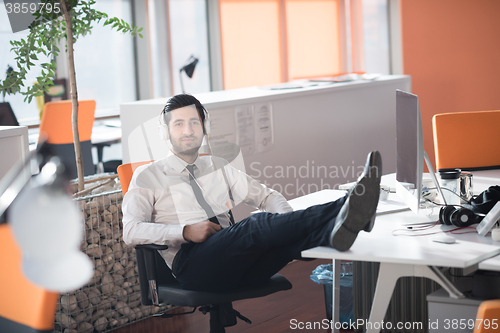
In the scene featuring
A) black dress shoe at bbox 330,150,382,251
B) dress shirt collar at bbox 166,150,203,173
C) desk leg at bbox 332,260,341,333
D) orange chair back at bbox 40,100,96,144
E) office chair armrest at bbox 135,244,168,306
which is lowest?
Answer: desk leg at bbox 332,260,341,333

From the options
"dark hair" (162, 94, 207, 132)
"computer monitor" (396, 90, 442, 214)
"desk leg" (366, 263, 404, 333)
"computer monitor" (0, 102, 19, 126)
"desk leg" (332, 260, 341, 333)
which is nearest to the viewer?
"desk leg" (366, 263, 404, 333)

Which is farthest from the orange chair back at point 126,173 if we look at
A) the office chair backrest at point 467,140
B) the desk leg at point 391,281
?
the office chair backrest at point 467,140

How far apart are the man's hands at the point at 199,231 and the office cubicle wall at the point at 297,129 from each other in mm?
663

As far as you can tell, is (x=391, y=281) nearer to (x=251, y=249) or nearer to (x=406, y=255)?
(x=406, y=255)

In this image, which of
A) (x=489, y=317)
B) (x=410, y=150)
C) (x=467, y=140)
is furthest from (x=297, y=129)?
(x=489, y=317)

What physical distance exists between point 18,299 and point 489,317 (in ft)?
3.70

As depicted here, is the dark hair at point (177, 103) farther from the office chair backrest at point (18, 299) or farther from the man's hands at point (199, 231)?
the office chair backrest at point (18, 299)

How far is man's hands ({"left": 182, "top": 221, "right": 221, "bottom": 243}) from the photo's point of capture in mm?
2045

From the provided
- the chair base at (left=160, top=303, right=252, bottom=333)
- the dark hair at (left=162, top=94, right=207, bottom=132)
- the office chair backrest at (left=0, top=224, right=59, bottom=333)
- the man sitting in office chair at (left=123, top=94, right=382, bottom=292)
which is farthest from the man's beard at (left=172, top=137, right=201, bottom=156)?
the office chair backrest at (left=0, top=224, right=59, bottom=333)

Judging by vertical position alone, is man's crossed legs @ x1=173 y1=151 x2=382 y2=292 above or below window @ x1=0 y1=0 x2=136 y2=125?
below

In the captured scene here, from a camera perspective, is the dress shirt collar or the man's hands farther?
the dress shirt collar

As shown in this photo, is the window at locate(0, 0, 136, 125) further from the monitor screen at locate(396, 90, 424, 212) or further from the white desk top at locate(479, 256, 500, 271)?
the white desk top at locate(479, 256, 500, 271)

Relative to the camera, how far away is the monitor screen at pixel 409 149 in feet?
6.23

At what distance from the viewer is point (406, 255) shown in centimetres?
157
